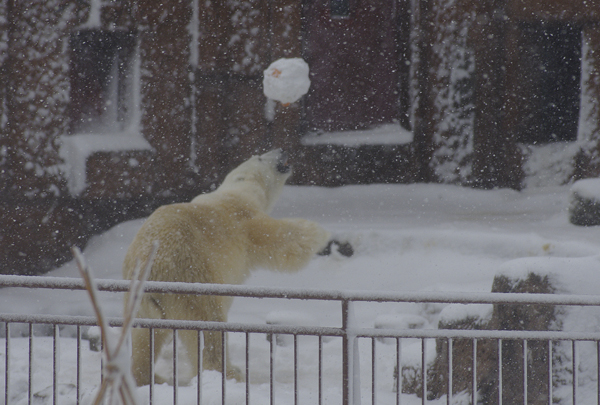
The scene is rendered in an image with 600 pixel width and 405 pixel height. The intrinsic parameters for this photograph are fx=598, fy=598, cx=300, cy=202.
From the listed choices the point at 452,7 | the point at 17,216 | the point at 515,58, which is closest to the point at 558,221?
the point at 515,58

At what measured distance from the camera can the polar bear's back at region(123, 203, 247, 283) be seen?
4.12 meters

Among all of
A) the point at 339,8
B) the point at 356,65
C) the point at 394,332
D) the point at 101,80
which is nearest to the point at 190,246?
the point at 394,332

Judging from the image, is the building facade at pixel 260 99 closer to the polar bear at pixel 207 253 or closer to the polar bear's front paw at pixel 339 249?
the polar bear's front paw at pixel 339 249

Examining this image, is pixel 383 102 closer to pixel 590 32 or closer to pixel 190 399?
pixel 590 32

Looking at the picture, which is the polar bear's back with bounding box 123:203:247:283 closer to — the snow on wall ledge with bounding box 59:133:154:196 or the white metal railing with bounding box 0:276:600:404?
the white metal railing with bounding box 0:276:600:404

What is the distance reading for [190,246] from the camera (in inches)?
166

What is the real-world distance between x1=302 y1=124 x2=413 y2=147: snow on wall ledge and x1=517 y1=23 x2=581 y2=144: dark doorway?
6.00 ft

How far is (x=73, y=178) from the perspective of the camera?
24.6 feet

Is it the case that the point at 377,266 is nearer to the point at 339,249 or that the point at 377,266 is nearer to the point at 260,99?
the point at 339,249

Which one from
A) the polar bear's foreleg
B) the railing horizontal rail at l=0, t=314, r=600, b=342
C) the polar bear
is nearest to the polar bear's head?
the polar bear

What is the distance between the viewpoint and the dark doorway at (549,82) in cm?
925

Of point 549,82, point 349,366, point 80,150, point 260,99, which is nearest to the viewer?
point 349,366

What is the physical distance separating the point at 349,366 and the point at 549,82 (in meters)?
8.40

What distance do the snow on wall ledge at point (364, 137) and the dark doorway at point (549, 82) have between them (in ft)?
6.00
